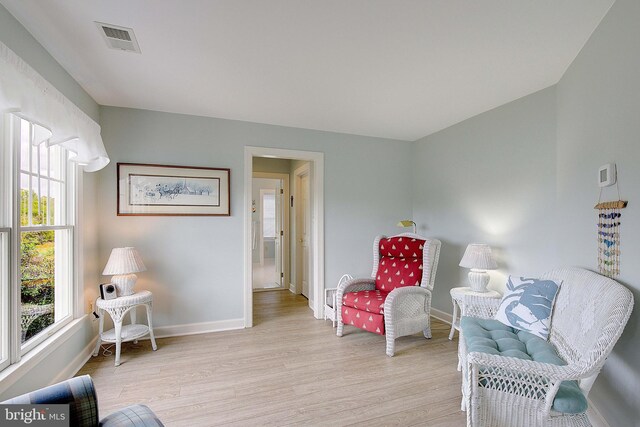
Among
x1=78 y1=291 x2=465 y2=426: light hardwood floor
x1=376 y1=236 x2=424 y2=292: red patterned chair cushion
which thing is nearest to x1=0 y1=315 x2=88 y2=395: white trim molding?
x1=78 y1=291 x2=465 y2=426: light hardwood floor

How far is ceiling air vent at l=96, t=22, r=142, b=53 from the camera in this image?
179cm

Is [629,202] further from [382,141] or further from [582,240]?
[382,141]

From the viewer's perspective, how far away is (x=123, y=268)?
2.65 m

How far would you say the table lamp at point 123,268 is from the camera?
264 centimetres

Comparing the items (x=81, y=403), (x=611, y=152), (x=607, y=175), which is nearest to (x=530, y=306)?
(x=607, y=175)

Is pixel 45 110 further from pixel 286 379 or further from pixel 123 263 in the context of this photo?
pixel 286 379

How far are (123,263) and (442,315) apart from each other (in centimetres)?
358

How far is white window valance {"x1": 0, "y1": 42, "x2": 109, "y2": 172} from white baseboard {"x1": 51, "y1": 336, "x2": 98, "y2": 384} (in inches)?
62.1

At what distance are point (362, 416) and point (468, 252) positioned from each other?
1.81 meters

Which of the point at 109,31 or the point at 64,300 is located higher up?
the point at 109,31

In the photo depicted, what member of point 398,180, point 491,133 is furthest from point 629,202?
point 398,180

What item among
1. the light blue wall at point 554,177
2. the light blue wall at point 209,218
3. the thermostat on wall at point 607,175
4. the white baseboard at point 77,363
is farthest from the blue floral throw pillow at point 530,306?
the white baseboard at point 77,363

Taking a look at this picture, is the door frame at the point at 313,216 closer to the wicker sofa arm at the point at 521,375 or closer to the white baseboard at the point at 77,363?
the white baseboard at the point at 77,363

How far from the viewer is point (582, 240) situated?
6.93 ft
